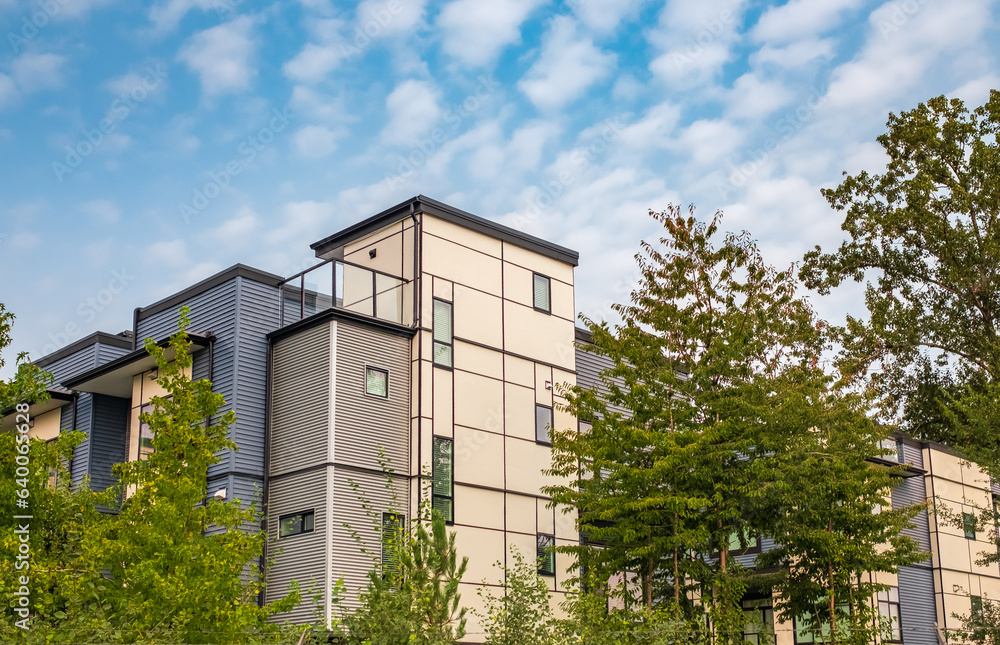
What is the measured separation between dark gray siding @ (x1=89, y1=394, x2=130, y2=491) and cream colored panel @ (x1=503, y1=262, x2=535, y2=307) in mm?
11701

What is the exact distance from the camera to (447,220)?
29406 millimetres

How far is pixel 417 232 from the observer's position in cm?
2867

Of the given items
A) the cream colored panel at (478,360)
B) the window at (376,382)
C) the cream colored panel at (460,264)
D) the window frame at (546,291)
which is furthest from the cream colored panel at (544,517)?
the cream colored panel at (460,264)

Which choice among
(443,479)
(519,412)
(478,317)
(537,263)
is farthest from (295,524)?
(537,263)

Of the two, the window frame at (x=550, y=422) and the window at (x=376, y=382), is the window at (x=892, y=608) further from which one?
the window at (x=376, y=382)

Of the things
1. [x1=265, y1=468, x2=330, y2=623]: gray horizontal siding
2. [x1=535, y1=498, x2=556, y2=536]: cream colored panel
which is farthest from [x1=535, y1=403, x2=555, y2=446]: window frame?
[x1=265, y1=468, x2=330, y2=623]: gray horizontal siding

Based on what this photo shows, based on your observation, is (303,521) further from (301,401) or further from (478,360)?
(478,360)

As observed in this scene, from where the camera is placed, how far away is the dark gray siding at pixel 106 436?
30.3 meters

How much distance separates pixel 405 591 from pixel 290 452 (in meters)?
13.4

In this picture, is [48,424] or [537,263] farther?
[48,424]

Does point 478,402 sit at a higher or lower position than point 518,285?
lower

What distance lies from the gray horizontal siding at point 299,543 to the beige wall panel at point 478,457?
150 inches

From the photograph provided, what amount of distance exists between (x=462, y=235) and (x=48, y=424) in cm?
1428

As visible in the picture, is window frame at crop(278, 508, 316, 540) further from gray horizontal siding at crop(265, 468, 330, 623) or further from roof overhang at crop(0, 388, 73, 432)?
roof overhang at crop(0, 388, 73, 432)
